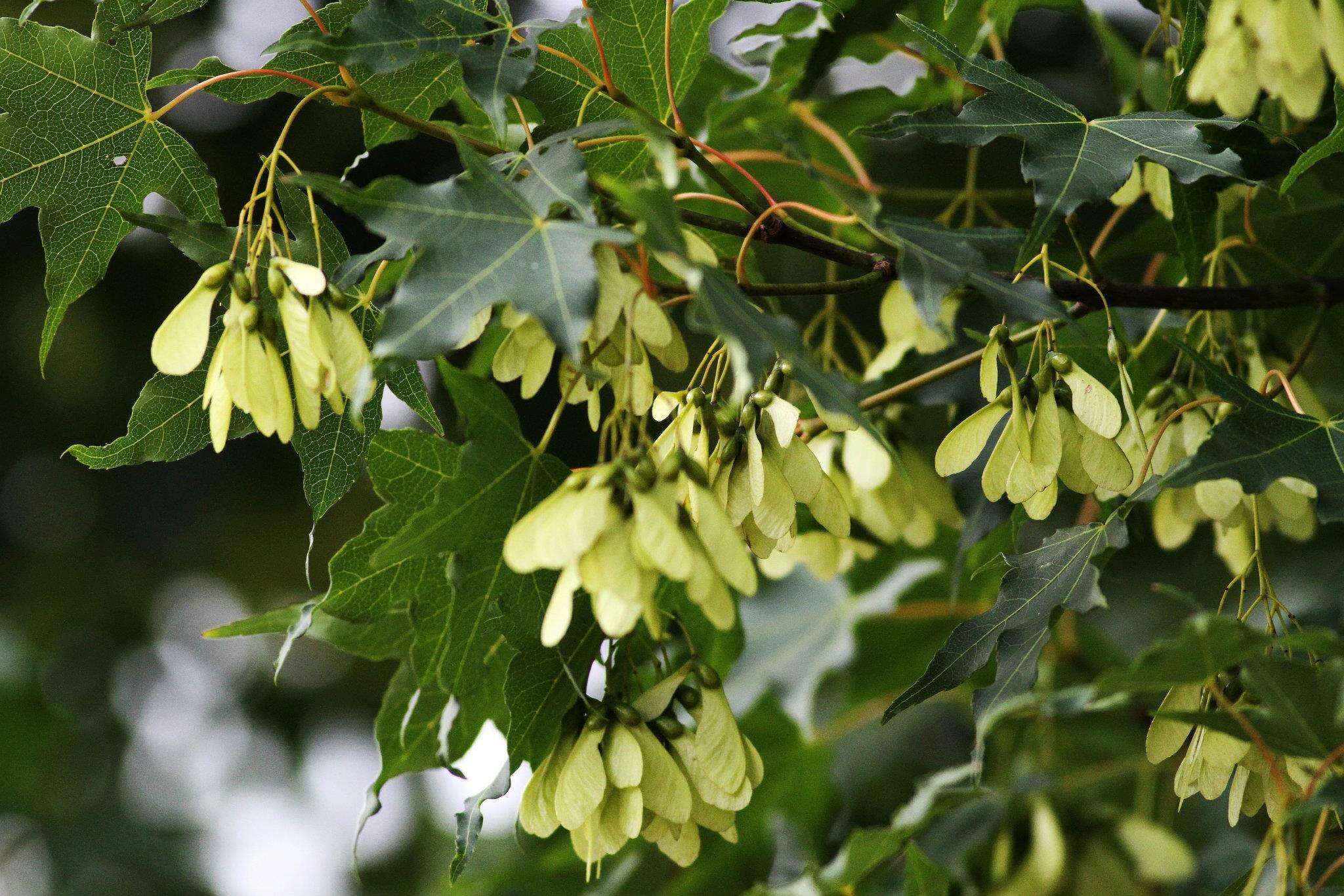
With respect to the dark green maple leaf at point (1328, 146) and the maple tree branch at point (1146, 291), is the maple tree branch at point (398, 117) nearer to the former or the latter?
the maple tree branch at point (1146, 291)

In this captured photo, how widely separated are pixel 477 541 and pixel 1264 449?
2.02ft

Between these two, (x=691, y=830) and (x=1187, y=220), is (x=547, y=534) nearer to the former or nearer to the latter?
(x=691, y=830)

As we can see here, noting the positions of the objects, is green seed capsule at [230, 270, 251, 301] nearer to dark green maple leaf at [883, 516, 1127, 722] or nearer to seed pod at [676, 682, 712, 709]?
seed pod at [676, 682, 712, 709]

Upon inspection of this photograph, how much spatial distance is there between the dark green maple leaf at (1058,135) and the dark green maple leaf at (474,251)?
1.21 ft

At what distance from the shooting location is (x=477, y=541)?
932 mm

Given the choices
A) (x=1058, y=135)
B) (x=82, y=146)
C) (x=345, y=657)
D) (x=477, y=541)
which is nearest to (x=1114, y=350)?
(x=1058, y=135)

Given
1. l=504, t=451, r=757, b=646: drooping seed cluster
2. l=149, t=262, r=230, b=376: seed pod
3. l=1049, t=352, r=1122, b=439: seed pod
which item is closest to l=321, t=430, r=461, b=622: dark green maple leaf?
l=149, t=262, r=230, b=376: seed pod

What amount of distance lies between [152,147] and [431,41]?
0.32m

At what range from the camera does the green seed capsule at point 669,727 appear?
95cm

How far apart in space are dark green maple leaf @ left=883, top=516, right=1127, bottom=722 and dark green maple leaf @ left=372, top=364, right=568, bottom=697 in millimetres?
321

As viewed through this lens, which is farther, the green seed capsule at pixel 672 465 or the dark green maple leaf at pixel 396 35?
the dark green maple leaf at pixel 396 35

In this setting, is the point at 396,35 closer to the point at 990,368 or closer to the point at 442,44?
the point at 442,44

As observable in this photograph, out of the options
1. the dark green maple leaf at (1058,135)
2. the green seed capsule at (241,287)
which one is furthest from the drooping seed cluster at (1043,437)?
the green seed capsule at (241,287)

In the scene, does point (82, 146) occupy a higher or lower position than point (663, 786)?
higher
